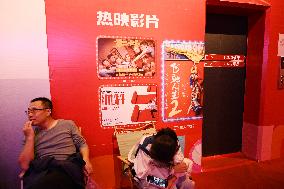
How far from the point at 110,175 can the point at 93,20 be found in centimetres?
201

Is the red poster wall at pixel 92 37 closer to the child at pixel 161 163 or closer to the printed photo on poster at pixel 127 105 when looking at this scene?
the printed photo on poster at pixel 127 105

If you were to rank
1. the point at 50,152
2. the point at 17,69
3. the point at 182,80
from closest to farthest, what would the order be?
the point at 50,152, the point at 17,69, the point at 182,80

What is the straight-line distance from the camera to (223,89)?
485 centimetres

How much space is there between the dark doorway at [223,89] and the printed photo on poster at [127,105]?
1.40 meters

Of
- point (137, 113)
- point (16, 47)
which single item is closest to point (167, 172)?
point (137, 113)

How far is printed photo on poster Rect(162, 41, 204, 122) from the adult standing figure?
4.50 ft

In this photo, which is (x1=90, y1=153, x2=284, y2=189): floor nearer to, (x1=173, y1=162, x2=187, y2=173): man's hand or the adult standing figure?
the adult standing figure

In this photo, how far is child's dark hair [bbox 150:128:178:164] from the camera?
7.81ft

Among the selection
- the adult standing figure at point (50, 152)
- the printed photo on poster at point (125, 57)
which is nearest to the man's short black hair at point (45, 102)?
the adult standing figure at point (50, 152)

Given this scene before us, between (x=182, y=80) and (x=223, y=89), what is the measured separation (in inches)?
52.1

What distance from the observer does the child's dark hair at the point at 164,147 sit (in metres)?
2.38

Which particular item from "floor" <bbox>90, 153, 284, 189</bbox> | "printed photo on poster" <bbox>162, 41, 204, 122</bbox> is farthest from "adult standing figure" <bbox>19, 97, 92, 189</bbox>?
"printed photo on poster" <bbox>162, 41, 204, 122</bbox>

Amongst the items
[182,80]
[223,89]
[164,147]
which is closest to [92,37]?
[182,80]

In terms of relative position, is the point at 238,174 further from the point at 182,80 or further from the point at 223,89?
the point at 182,80
